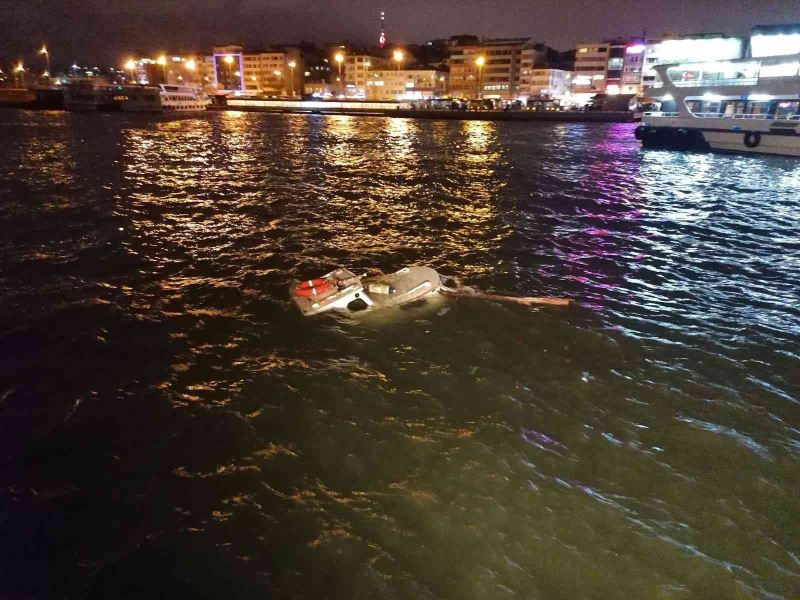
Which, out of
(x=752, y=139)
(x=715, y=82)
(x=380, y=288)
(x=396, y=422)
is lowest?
(x=396, y=422)

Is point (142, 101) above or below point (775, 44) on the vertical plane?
below

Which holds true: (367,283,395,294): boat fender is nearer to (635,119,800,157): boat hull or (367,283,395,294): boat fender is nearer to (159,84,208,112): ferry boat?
(635,119,800,157): boat hull

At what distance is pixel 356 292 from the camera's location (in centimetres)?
1281

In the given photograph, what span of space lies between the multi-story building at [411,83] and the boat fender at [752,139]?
483 ft

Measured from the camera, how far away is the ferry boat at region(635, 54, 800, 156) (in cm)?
5441

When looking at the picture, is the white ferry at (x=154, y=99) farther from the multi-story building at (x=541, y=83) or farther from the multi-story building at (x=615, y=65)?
the multi-story building at (x=615, y=65)

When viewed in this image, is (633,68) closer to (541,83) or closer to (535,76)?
(541,83)

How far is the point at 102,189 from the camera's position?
29359 millimetres

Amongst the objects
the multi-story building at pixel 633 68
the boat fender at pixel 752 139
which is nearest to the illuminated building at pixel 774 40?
the boat fender at pixel 752 139

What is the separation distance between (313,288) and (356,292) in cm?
→ 111

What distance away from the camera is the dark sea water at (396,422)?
6.18 m

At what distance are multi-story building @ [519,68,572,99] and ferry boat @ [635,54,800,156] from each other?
116 metres

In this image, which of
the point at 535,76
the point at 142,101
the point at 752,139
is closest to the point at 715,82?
the point at 752,139

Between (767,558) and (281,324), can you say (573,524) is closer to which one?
(767,558)
